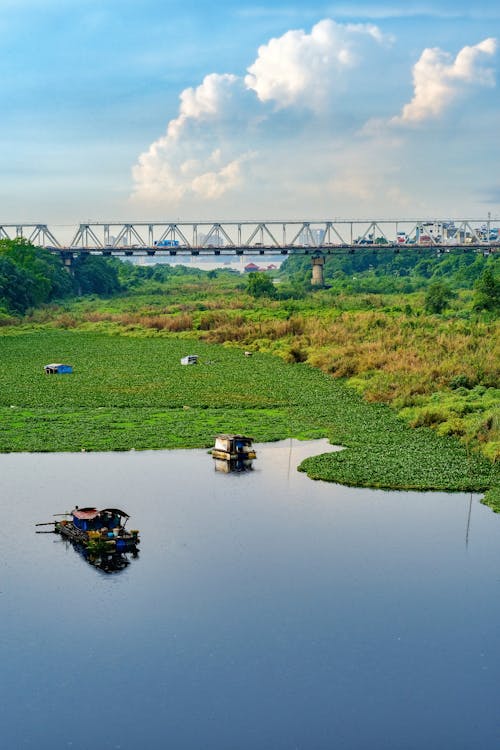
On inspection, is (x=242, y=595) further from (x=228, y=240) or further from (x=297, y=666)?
(x=228, y=240)

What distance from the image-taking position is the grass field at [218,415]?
30.2 metres

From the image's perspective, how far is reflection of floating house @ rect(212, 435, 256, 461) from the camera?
Answer: 31.4 metres

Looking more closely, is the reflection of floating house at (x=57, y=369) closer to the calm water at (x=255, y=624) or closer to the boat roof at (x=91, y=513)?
the calm water at (x=255, y=624)

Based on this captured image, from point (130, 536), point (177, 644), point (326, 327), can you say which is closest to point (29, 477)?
point (130, 536)

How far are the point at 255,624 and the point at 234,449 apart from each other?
12.7 metres

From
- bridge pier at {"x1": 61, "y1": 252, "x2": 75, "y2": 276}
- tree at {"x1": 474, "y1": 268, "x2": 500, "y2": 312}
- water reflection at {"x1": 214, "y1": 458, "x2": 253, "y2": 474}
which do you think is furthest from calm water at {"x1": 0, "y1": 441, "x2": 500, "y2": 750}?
bridge pier at {"x1": 61, "y1": 252, "x2": 75, "y2": 276}

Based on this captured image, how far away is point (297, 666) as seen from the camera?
17.3m

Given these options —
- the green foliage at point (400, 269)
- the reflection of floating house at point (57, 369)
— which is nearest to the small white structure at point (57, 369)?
the reflection of floating house at point (57, 369)

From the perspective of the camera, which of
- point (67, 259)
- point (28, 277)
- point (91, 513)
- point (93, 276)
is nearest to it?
point (91, 513)

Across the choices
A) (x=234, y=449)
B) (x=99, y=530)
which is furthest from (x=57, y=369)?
(x=99, y=530)

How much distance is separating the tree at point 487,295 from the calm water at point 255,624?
46.2 m

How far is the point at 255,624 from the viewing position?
1897 centimetres

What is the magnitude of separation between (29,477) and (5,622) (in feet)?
35.9

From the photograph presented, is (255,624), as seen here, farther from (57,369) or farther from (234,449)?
(57,369)
